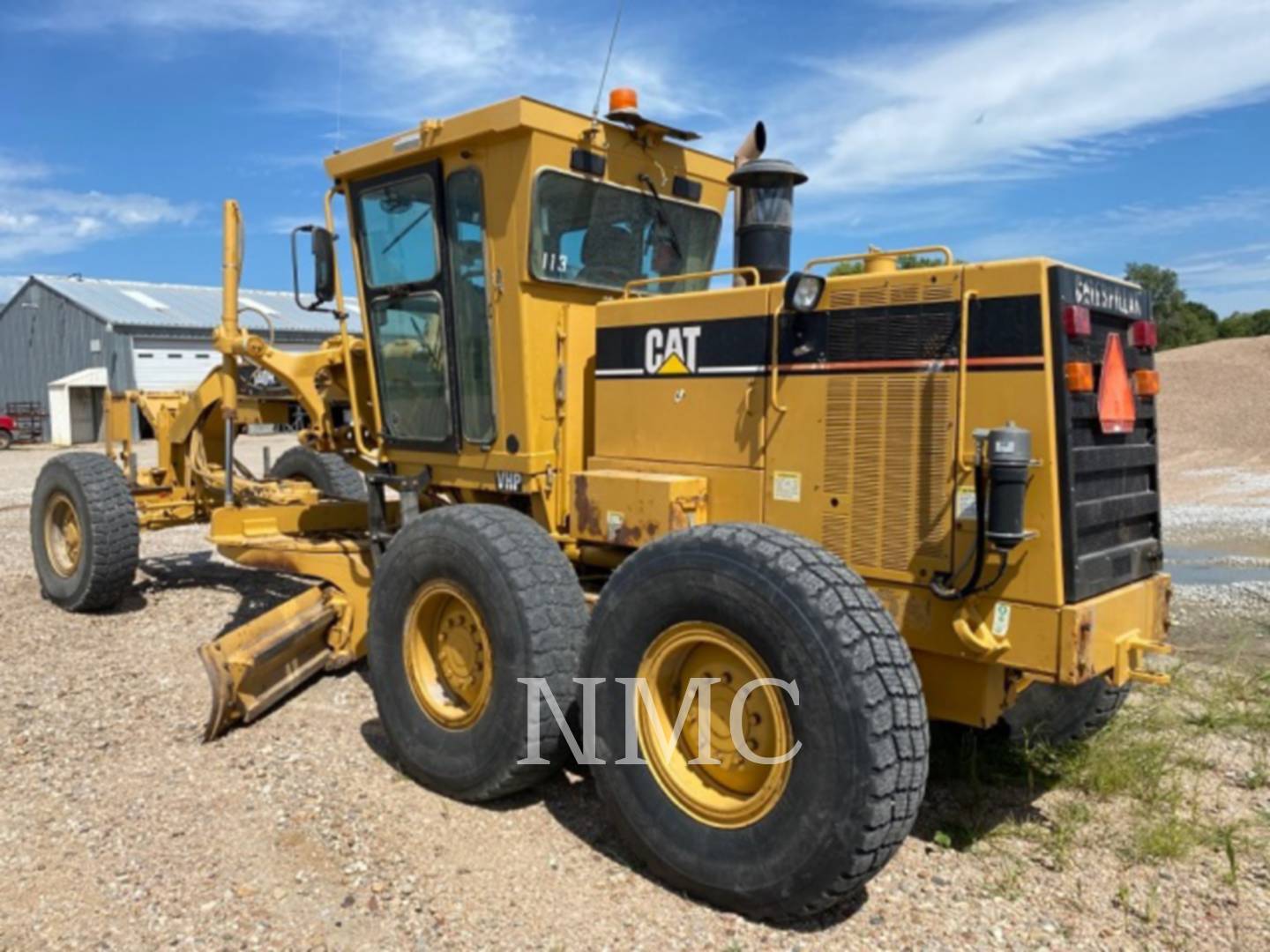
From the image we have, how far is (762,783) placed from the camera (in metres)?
3.50

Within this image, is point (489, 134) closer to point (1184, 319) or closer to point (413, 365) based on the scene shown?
point (413, 365)

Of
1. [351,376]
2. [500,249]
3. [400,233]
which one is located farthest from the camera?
[351,376]

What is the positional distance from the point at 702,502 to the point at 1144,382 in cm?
174

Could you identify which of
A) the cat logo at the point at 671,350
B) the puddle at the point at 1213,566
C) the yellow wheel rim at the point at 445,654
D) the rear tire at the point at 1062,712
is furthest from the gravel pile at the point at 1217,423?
the yellow wheel rim at the point at 445,654

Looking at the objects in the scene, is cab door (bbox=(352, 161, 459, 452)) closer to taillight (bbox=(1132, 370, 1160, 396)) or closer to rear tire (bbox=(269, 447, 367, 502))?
taillight (bbox=(1132, 370, 1160, 396))

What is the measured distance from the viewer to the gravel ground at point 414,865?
131 inches

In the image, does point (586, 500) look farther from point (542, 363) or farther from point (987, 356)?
point (987, 356)

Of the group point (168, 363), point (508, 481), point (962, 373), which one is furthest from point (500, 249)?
point (168, 363)

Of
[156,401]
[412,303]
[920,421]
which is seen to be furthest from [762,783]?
[156,401]

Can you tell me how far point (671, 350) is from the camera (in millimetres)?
4418

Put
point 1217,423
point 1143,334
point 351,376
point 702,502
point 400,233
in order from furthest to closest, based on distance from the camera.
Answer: point 1217,423
point 351,376
point 400,233
point 702,502
point 1143,334

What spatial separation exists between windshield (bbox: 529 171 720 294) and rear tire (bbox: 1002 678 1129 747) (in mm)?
2612

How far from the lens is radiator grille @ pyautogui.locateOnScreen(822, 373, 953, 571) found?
11.7ft

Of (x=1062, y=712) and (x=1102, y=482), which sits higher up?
(x=1102, y=482)
